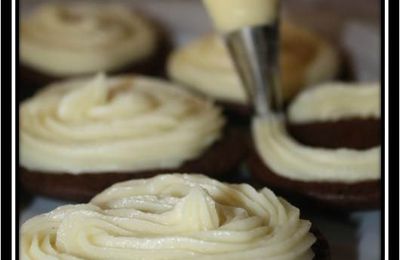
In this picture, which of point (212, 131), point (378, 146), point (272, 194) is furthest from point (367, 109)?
point (272, 194)

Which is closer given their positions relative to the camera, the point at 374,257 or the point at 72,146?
the point at 374,257

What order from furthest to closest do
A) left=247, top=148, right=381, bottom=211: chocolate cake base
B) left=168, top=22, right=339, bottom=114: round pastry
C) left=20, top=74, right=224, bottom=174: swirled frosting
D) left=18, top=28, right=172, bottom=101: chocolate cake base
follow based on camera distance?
left=18, top=28, right=172, bottom=101: chocolate cake base
left=168, top=22, right=339, bottom=114: round pastry
left=20, top=74, right=224, bottom=174: swirled frosting
left=247, top=148, right=381, bottom=211: chocolate cake base

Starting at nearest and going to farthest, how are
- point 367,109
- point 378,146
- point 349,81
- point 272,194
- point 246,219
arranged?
point 246,219
point 272,194
point 378,146
point 367,109
point 349,81

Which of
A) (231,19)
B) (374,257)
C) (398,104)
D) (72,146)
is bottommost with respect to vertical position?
(374,257)

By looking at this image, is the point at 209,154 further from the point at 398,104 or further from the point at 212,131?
the point at 398,104

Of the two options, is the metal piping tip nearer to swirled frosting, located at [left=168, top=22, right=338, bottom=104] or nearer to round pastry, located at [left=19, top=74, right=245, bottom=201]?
round pastry, located at [left=19, top=74, right=245, bottom=201]

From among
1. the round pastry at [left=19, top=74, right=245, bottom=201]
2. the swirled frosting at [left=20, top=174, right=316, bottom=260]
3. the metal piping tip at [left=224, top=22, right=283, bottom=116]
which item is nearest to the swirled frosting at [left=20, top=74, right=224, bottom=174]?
the round pastry at [left=19, top=74, right=245, bottom=201]

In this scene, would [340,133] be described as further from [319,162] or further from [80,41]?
[80,41]
